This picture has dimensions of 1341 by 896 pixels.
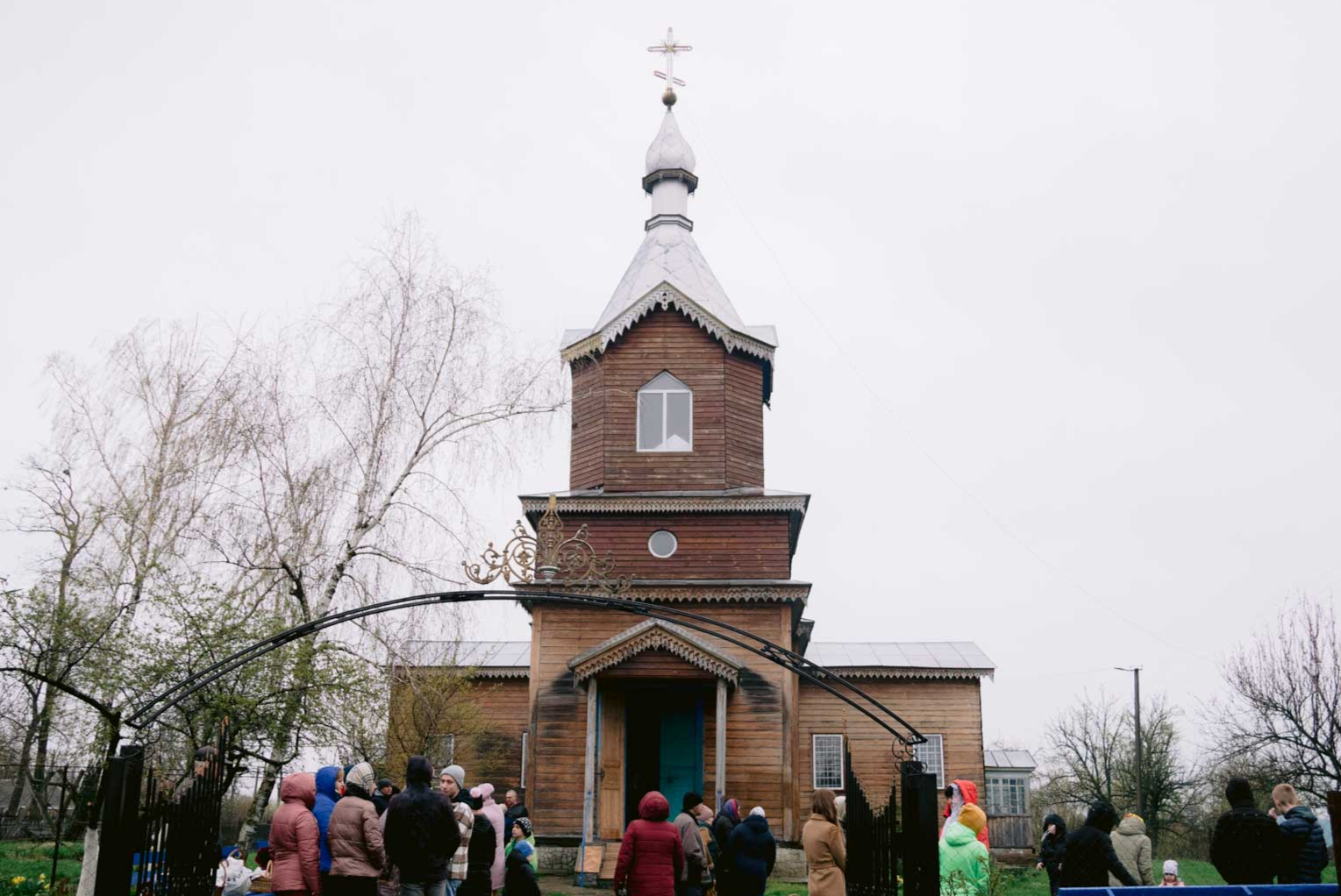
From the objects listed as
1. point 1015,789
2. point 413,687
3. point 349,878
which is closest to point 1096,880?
point 349,878

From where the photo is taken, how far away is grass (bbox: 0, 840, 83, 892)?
57.4 feet

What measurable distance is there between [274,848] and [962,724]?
65.7ft

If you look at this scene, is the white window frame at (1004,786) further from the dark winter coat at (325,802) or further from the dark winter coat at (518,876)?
the dark winter coat at (325,802)

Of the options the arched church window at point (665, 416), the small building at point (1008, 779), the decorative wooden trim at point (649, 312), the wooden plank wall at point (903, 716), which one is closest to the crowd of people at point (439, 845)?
the arched church window at point (665, 416)

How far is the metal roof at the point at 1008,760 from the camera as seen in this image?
33.3 metres

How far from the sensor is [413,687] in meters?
17.0

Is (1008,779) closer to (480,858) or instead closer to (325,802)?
(480,858)

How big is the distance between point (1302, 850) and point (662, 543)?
14.3 meters

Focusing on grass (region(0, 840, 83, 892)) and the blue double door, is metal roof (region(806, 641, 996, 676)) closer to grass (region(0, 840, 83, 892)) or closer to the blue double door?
the blue double door

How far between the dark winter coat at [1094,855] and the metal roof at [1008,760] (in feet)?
77.7

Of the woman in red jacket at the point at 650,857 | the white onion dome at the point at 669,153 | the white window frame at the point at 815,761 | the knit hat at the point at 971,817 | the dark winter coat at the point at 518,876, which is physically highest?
the white onion dome at the point at 669,153

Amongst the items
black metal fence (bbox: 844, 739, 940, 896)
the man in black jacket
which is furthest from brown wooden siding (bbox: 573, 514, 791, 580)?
the man in black jacket

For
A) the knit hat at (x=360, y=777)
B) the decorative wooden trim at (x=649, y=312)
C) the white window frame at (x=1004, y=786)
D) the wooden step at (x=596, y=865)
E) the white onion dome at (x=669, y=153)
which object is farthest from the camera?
the white window frame at (x=1004, y=786)

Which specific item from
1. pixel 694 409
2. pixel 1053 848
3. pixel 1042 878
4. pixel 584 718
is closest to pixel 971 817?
pixel 1053 848
